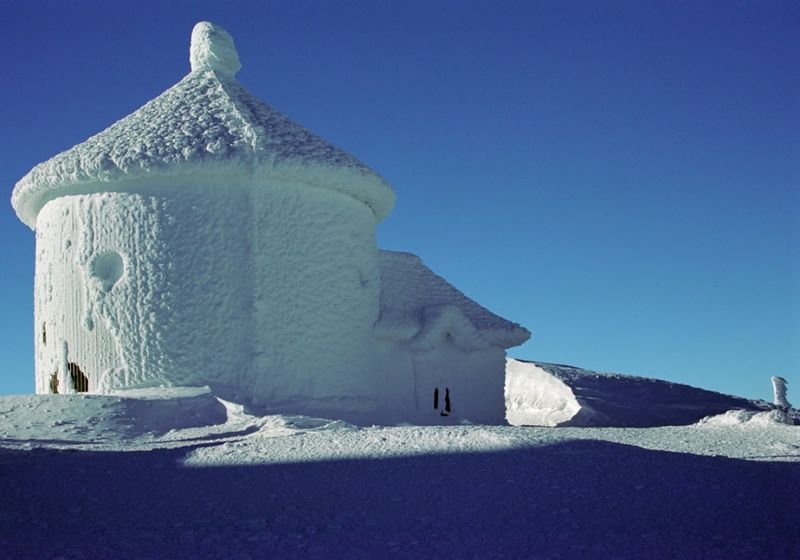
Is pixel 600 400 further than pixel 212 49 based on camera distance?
Yes

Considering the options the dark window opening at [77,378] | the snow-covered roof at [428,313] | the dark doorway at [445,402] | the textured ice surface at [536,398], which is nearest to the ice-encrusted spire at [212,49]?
the snow-covered roof at [428,313]

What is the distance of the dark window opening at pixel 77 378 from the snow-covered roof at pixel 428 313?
4199mm

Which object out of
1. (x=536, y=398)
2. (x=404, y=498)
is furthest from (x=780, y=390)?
(x=404, y=498)

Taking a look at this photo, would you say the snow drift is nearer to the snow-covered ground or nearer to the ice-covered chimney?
the ice-covered chimney

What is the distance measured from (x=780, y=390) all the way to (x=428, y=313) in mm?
10545

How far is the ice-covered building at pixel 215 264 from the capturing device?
10.7 m

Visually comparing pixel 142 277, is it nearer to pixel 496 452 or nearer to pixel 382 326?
pixel 382 326

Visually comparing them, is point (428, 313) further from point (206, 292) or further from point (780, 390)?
point (780, 390)

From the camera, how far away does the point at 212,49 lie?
13320mm

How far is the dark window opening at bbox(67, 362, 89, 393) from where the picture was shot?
11297mm

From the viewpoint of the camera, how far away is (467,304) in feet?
46.8

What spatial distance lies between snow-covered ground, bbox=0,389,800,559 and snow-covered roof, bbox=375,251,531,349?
5.07 m

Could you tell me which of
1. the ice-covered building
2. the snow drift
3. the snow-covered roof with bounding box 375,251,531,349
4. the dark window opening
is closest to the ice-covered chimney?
the snow drift

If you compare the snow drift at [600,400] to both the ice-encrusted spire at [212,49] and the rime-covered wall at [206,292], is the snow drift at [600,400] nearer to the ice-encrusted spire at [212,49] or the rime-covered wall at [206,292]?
the rime-covered wall at [206,292]
